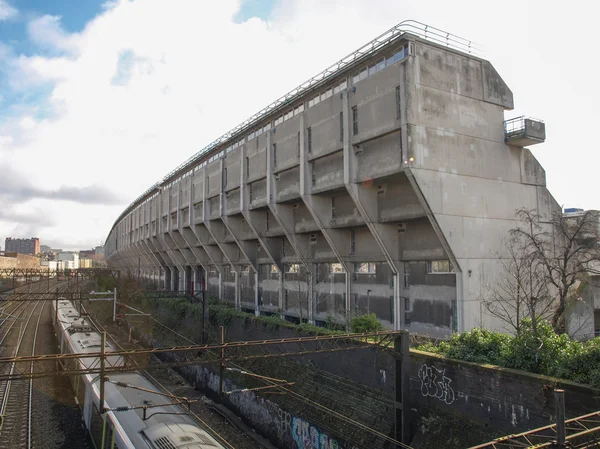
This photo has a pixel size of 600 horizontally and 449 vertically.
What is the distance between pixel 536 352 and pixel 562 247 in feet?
45.4

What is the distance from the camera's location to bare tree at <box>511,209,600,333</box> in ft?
77.1

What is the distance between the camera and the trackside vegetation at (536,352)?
43.4ft

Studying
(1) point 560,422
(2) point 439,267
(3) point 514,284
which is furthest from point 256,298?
(1) point 560,422

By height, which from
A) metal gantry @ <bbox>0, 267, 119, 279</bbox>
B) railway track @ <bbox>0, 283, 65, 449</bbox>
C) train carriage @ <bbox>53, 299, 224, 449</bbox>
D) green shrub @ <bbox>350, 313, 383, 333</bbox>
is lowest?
railway track @ <bbox>0, 283, 65, 449</bbox>

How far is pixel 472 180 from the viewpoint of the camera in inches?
964

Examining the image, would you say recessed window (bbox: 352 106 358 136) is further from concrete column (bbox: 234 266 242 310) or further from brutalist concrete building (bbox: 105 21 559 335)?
concrete column (bbox: 234 266 242 310)

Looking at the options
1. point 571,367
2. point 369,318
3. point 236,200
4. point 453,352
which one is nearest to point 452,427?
point 453,352

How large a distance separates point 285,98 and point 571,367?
2631 cm

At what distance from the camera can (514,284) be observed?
2488cm

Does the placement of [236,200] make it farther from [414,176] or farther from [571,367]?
[571,367]

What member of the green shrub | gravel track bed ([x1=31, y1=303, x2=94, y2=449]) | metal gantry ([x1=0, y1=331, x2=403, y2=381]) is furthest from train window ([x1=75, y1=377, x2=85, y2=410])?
the green shrub

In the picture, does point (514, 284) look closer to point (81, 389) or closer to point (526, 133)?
point (526, 133)

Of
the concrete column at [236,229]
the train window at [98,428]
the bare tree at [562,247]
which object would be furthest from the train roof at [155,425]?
the concrete column at [236,229]

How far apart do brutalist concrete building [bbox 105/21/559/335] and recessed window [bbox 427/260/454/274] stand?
0.06 meters
